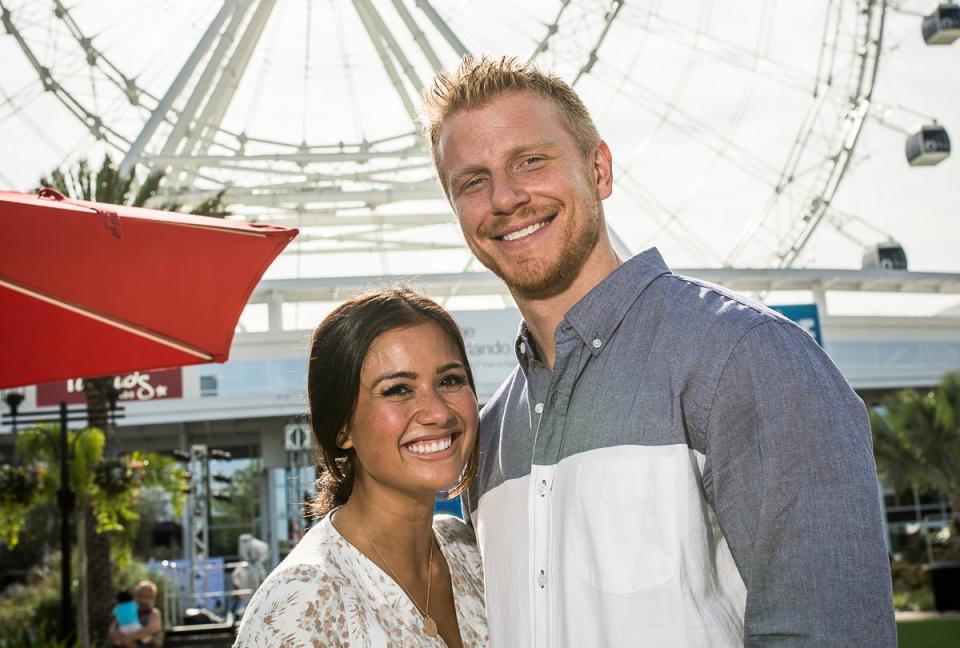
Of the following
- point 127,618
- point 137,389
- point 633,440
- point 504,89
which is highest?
point 137,389

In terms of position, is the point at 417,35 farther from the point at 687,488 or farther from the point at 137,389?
the point at 687,488

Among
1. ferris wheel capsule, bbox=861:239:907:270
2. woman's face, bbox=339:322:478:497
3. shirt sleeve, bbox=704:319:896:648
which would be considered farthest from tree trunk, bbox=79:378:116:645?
ferris wheel capsule, bbox=861:239:907:270

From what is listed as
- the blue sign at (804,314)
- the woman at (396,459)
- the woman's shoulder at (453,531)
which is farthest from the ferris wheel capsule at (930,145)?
the woman at (396,459)

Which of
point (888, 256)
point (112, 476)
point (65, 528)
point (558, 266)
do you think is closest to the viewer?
point (558, 266)

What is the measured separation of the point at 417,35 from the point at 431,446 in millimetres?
16510

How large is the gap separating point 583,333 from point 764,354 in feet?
1.65

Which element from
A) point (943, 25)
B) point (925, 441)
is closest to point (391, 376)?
point (925, 441)

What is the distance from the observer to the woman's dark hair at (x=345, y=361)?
308cm

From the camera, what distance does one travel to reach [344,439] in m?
3.17

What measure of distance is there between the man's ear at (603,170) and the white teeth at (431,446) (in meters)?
0.83

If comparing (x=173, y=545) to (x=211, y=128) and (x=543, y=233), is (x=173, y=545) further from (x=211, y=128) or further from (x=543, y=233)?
(x=543, y=233)

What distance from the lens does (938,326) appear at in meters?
28.3

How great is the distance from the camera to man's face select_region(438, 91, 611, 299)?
248cm

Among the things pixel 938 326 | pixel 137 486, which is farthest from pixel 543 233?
pixel 938 326
